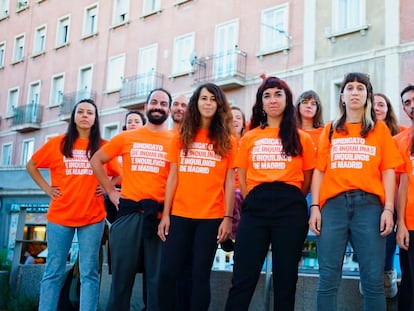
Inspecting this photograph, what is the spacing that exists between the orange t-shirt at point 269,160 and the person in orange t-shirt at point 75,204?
1519mm

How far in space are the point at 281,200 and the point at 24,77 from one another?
97.8 feet

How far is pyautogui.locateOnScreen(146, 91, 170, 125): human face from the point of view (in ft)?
17.4

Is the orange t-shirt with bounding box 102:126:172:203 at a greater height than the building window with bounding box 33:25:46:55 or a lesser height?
lesser

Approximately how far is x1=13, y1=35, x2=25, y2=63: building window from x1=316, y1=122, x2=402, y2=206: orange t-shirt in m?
30.9

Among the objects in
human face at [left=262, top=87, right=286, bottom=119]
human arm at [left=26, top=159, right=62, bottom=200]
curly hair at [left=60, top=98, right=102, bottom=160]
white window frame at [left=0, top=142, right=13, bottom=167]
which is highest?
white window frame at [left=0, top=142, right=13, bottom=167]

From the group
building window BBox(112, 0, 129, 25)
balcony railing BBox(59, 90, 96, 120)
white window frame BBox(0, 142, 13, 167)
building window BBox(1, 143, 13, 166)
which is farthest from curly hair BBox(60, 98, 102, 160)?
building window BBox(1, 143, 13, 166)

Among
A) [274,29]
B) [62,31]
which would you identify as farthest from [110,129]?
[274,29]

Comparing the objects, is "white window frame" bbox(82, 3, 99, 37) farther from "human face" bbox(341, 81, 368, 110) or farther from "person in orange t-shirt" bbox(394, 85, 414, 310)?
"person in orange t-shirt" bbox(394, 85, 414, 310)

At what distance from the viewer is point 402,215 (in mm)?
4277

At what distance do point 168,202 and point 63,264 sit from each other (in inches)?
55.4

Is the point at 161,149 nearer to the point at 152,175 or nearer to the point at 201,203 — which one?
the point at 152,175

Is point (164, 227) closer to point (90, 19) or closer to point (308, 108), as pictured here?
point (308, 108)

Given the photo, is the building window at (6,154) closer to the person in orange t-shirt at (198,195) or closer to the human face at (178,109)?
the human face at (178,109)

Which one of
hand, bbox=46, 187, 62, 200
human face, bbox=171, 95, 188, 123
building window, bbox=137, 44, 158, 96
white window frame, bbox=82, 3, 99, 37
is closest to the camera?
hand, bbox=46, 187, 62, 200
